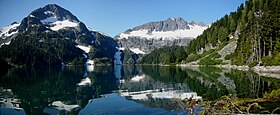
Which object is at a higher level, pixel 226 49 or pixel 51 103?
pixel 226 49

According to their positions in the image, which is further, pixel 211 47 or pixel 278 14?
pixel 211 47

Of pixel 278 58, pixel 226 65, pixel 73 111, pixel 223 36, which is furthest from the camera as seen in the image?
pixel 223 36

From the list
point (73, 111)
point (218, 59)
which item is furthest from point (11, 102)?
point (218, 59)

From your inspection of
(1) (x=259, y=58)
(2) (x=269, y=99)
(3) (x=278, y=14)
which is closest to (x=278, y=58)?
(1) (x=259, y=58)

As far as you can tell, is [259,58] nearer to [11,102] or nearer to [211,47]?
[11,102]

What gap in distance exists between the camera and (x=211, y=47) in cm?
18862

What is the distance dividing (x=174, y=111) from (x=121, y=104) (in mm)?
9084

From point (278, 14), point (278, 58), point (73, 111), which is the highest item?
point (278, 14)

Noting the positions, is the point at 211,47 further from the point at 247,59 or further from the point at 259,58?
the point at 259,58

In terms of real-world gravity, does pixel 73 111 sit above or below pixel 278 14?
below

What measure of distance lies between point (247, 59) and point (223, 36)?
231 feet

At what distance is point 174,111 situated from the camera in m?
27.9

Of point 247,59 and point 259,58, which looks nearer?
point 259,58

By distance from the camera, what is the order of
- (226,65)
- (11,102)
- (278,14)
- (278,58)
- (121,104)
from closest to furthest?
(121,104) → (11,102) → (278,58) → (278,14) → (226,65)
